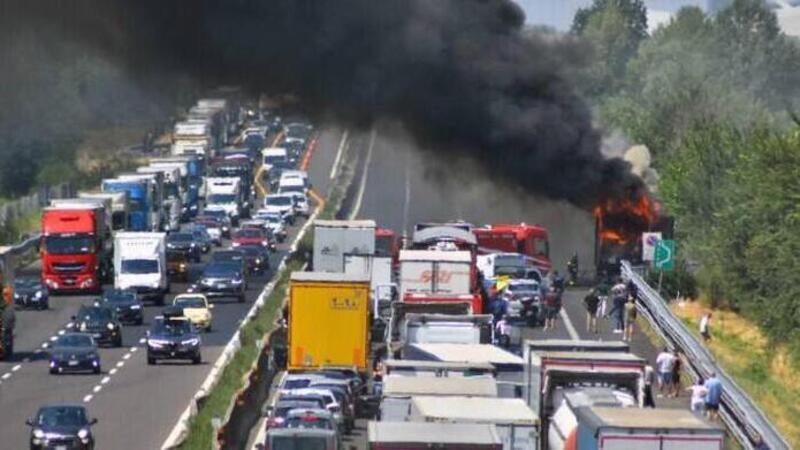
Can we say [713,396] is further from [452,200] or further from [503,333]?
[452,200]

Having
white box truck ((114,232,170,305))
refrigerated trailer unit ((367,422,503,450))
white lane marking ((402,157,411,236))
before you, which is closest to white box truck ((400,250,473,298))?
white box truck ((114,232,170,305))

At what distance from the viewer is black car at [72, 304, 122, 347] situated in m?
75.8

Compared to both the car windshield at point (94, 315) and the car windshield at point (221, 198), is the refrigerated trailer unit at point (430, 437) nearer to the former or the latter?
the car windshield at point (94, 315)

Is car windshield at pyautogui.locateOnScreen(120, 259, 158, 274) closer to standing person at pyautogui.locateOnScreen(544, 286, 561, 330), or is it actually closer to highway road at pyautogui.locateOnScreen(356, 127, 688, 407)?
highway road at pyautogui.locateOnScreen(356, 127, 688, 407)

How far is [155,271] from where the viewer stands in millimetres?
89562

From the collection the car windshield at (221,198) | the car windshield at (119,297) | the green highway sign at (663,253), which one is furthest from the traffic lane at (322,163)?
the green highway sign at (663,253)

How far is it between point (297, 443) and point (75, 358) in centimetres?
2713

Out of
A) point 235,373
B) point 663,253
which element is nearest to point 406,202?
point 663,253

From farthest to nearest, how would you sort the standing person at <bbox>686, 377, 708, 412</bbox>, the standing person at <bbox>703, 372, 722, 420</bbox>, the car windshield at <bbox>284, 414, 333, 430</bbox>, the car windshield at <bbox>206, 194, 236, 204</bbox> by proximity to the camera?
the car windshield at <bbox>206, 194, 236, 204</bbox>, the standing person at <bbox>686, 377, 708, 412</bbox>, the standing person at <bbox>703, 372, 722, 420</bbox>, the car windshield at <bbox>284, 414, 333, 430</bbox>

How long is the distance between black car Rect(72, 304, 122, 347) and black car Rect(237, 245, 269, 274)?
21.7 m

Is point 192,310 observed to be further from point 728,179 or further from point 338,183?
point 338,183

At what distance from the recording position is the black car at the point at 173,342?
2761 inches

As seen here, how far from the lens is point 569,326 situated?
75.5 m

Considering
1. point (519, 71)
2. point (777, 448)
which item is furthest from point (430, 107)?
point (777, 448)
